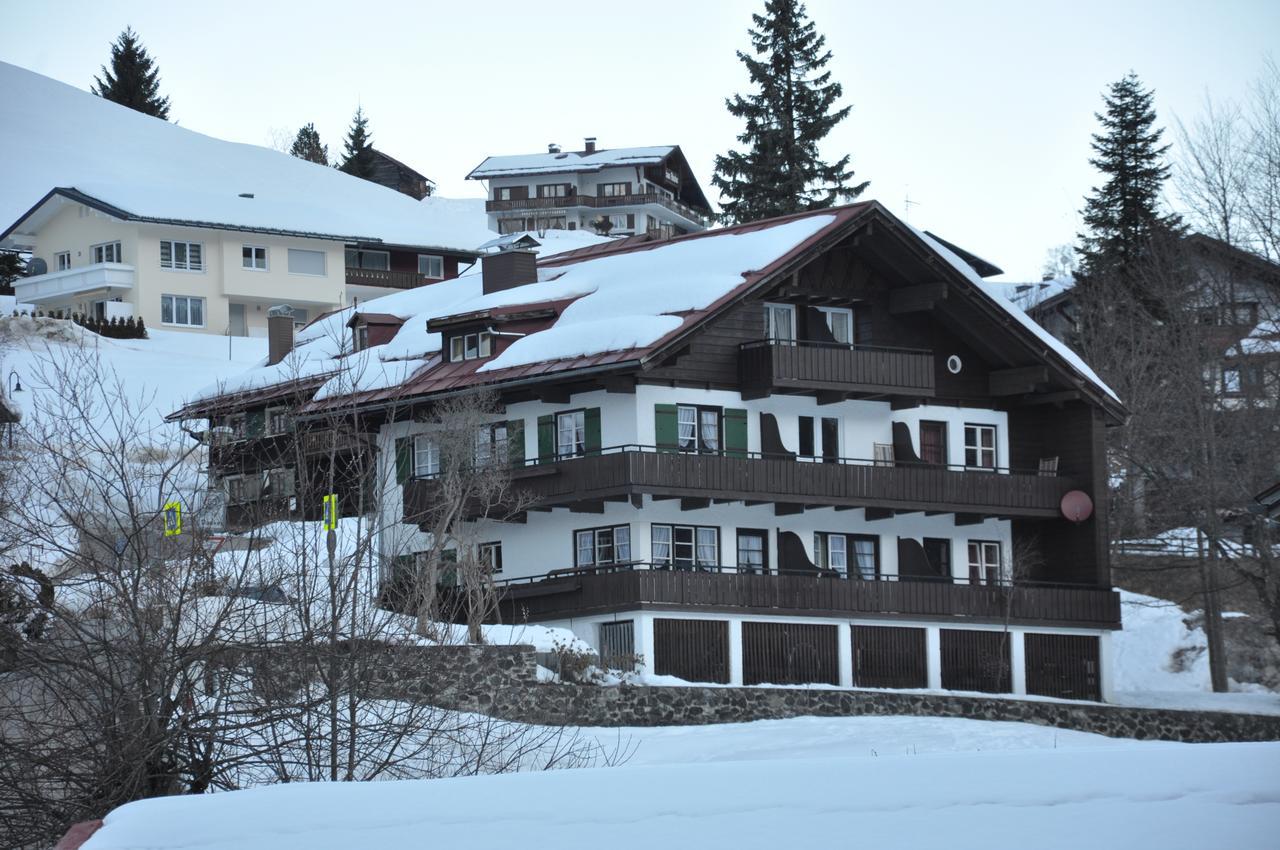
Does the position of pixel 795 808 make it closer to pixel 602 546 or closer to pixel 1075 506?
pixel 602 546

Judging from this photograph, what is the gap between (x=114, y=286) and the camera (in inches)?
3474

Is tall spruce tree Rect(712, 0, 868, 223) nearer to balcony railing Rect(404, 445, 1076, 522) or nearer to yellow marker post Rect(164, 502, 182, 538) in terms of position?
balcony railing Rect(404, 445, 1076, 522)

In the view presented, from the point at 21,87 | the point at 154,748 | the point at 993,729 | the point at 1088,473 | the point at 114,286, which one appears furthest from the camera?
the point at 21,87

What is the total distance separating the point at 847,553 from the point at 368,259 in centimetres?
5804

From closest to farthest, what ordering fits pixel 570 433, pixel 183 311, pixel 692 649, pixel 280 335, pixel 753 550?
pixel 692 649 → pixel 570 433 → pixel 753 550 → pixel 280 335 → pixel 183 311

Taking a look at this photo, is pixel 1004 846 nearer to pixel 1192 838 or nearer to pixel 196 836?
pixel 1192 838

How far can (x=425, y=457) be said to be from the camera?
47.1 metres

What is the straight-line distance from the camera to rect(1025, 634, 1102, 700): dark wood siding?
47.0 meters

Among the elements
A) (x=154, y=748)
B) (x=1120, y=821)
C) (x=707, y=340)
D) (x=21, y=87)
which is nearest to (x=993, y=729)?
(x=707, y=340)

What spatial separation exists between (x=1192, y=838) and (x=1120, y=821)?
32 cm

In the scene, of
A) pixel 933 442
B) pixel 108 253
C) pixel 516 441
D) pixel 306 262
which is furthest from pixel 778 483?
pixel 108 253

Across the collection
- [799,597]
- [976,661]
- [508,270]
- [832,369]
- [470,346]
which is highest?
[508,270]

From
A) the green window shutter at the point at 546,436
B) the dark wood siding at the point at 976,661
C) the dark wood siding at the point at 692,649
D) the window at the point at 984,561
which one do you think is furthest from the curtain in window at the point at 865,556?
the green window shutter at the point at 546,436

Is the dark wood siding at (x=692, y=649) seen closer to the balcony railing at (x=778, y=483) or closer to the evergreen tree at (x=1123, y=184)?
the balcony railing at (x=778, y=483)
